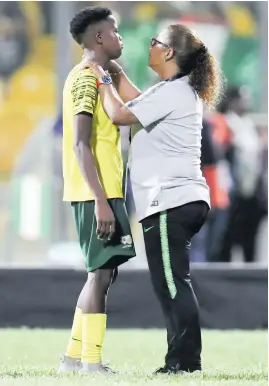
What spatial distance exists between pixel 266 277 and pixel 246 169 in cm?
305

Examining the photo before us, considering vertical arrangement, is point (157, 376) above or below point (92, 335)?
below

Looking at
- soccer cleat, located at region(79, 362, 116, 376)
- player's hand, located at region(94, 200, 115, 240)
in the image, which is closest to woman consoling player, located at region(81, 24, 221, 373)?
player's hand, located at region(94, 200, 115, 240)

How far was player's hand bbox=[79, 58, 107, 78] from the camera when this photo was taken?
669 centimetres

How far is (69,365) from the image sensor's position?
684 cm

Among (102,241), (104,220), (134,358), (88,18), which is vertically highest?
(88,18)

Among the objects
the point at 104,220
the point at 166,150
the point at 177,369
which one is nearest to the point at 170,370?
the point at 177,369

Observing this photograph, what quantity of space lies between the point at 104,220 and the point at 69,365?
83 cm

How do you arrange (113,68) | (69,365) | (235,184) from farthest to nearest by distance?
1. (235,184)
2. (113,68)
3. (69,365)

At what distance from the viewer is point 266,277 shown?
9492mm

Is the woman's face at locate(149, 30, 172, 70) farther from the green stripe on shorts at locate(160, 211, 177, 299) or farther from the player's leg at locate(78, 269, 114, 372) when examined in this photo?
the player's leg at locate(78, 269, 114, 372)

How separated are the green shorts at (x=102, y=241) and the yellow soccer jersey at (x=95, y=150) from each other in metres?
0.06

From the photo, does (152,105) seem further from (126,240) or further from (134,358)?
(134,358)

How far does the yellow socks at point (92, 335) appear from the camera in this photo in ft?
21.9

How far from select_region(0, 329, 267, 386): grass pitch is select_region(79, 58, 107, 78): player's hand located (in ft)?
4.93
